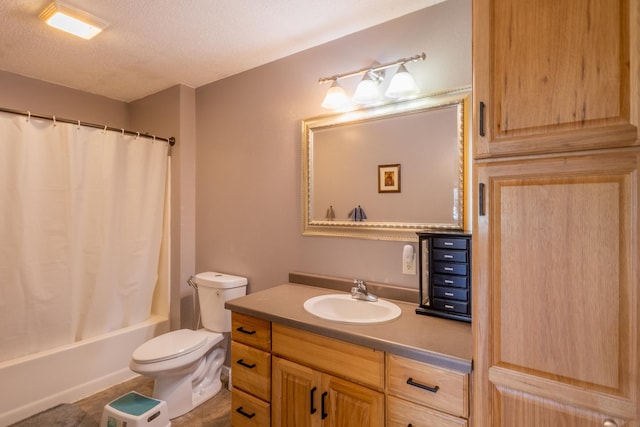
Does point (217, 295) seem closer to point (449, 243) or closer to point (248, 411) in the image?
point (248, 411)

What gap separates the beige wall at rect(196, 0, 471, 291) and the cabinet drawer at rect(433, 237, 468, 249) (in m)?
0.30

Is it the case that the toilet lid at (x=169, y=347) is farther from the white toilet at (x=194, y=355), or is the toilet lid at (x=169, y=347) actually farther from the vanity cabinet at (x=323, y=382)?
the vanity cabinet at (x=323, y=382)

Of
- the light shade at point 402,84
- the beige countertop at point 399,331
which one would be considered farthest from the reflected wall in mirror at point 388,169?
the beige countertop at point 399,331

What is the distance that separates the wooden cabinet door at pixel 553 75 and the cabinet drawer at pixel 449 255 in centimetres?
52

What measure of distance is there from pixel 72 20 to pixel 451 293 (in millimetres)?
2363

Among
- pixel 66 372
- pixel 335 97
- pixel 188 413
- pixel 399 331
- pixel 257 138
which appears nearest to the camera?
pixel 399 331

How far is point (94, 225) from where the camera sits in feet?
7.89

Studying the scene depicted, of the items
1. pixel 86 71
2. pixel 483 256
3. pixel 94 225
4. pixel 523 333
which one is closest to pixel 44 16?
pixel 86 71

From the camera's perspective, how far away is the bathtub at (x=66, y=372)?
2.03m

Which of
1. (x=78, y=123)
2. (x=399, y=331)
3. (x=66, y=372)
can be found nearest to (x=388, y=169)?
(x=399, y=331)

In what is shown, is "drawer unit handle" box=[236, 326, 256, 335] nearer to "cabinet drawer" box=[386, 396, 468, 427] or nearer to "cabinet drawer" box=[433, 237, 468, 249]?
"cabinet drawer" box=[386, 396, 468, 427]

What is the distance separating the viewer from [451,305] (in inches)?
56.9

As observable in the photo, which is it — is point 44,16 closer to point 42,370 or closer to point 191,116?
point 191,116

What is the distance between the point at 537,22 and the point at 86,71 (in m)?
2.86
